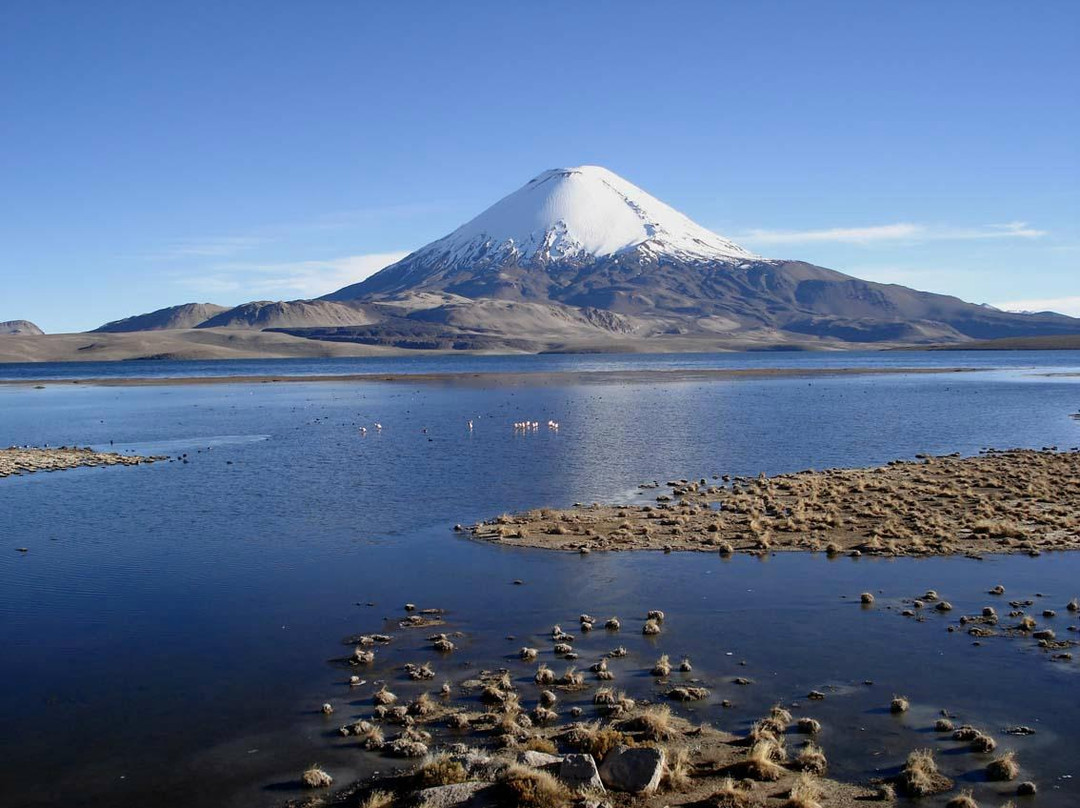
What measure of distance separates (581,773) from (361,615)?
9194 millimetres

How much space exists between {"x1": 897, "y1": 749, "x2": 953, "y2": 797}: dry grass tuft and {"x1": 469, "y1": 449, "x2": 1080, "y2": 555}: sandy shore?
12.7 meters

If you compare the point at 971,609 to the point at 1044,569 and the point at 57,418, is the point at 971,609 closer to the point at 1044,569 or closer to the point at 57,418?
the point at 1044,569

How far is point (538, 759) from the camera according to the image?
39.5 feet

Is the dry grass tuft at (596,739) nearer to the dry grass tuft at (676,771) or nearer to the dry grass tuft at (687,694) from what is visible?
the dry grass tuft at (676,771)

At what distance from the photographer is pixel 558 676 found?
15.8 meters

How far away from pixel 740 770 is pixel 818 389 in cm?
8786

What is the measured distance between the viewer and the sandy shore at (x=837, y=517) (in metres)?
25.7

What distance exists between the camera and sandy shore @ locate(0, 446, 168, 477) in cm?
4238

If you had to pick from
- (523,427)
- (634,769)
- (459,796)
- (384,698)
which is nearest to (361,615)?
(384,698)

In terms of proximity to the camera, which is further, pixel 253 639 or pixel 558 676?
pixel 253 639

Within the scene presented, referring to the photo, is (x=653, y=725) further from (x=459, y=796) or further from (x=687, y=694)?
(x=459, y=796)

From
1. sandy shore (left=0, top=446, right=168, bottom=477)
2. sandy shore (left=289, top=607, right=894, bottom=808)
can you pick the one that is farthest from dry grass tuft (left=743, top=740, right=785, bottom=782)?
sandy shore (left=0, top=446, right=168, bottom=477)

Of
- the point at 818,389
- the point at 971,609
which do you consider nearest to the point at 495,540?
the point at 971,609

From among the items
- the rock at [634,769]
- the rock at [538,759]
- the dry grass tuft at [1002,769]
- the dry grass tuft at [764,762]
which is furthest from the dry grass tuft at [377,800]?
the dry grass tuft at [1002,769]
